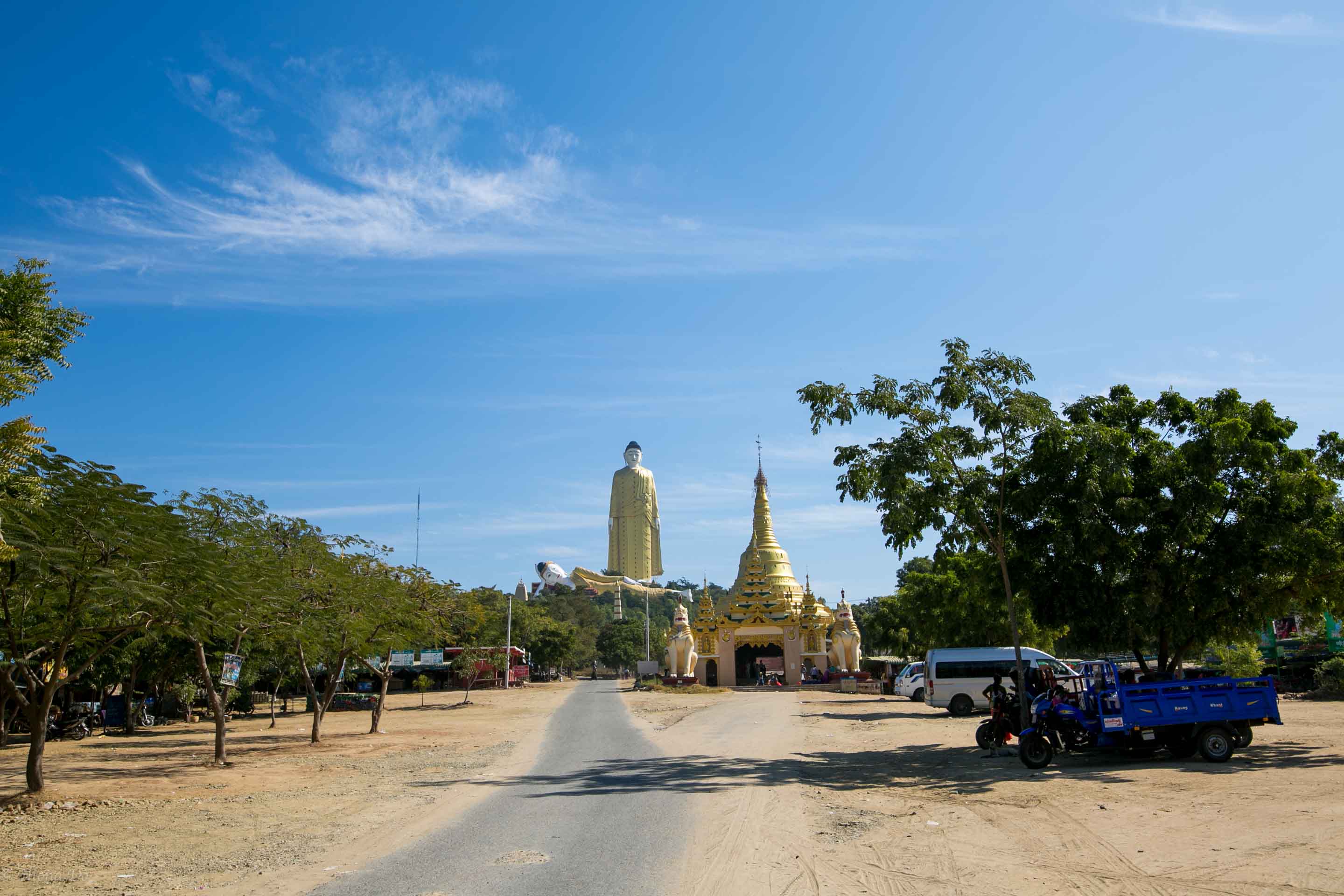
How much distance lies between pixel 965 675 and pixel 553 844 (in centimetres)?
2216

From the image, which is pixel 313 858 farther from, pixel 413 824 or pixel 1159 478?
pixel 1159 478

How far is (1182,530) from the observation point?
17.1 meters

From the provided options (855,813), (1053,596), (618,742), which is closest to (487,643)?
(618,742)

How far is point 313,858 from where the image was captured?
9.27m

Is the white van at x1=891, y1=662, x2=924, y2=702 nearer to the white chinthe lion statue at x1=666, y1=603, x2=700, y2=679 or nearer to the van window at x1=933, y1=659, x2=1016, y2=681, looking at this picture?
the van window at x1=933, y1=659, x2=1016, y2=681

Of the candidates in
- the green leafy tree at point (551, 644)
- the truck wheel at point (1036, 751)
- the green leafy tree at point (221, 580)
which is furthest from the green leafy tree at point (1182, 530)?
the green leafy tree at point (551, 644)

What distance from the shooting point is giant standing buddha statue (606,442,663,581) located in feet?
431

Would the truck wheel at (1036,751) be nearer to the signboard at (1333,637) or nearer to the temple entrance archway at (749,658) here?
the signboard at (1333,637)

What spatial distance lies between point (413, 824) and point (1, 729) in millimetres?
14796

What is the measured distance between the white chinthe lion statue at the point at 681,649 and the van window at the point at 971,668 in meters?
31.0

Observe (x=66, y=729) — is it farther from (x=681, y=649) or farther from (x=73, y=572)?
(x=681, y=649)

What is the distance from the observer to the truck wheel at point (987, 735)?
57.0ft

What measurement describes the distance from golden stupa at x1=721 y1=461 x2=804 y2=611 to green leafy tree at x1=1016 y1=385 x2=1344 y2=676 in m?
44.6

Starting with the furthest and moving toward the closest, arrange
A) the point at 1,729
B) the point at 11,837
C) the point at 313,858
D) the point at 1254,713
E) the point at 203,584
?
the point at 1,729
the point at 1254,713
the point at 203,584
the point at 11,837
the point at 313,858
